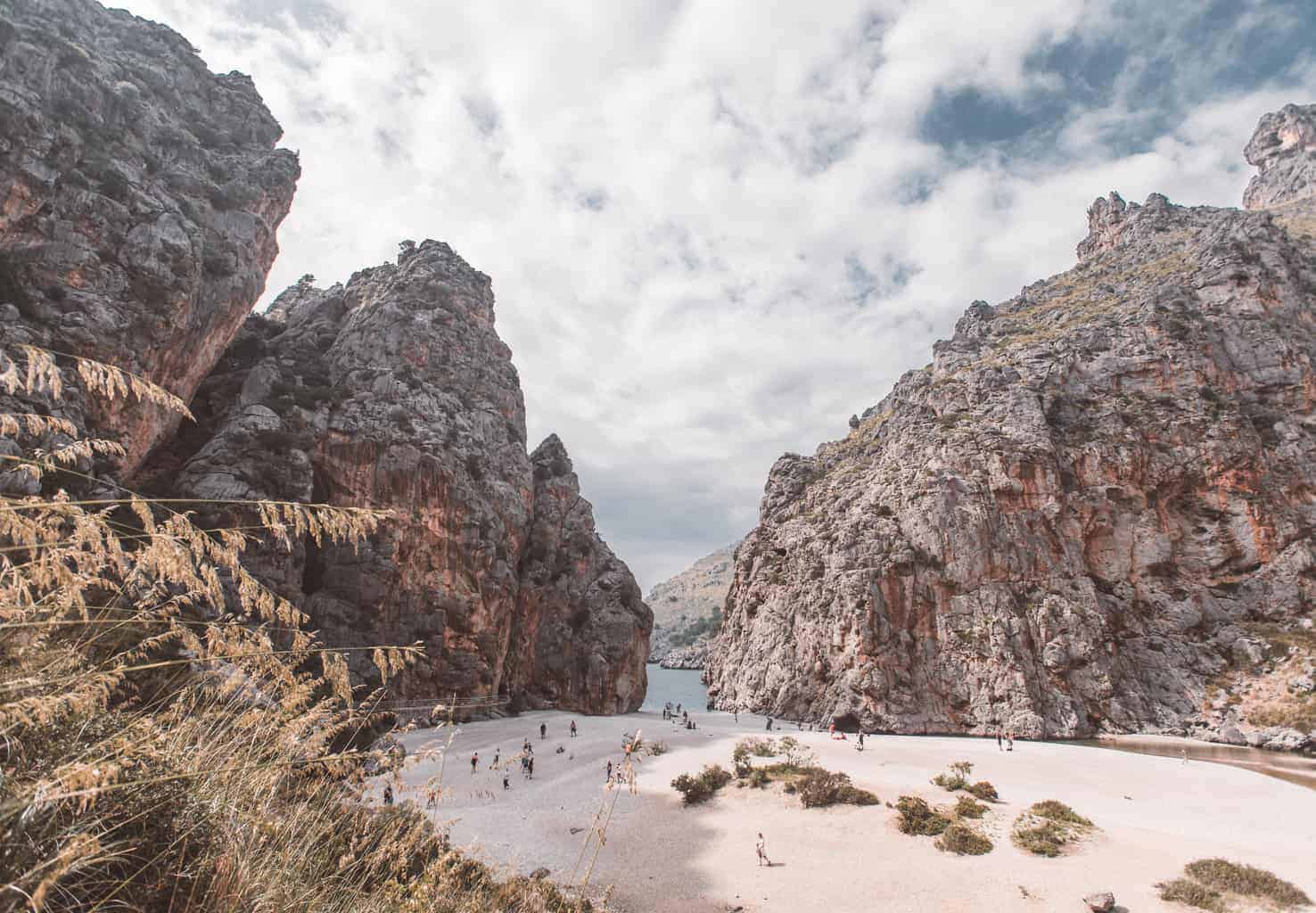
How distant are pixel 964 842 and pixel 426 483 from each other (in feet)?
115

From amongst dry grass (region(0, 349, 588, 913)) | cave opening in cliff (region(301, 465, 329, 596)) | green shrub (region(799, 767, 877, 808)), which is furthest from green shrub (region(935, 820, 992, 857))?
cave opening in cliff (region(301, 465, 329, 596))

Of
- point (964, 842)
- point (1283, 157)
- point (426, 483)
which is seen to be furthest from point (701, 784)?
point (1283, 157)

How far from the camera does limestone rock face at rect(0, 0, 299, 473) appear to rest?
2586 centimetres

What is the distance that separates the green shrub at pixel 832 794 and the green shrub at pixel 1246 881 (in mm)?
9096

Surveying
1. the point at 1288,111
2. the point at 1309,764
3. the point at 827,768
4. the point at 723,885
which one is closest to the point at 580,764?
the point at 827,768

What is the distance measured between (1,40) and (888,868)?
51044 millimetres

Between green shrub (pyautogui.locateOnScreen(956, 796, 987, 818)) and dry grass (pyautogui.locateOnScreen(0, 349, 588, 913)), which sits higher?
dry grass (pyautogui.locateOnScreen(0, 349, 588, 913))

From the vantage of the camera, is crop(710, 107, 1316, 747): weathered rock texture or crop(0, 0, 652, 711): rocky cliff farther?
crop(710, 107, 1316, 747): weathered rock texture

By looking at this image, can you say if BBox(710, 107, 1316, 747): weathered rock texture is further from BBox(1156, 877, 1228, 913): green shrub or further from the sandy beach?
BBox(1156, 877, 1228, 913): green shrub

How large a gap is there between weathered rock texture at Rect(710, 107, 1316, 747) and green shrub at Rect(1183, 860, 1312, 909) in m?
29.8

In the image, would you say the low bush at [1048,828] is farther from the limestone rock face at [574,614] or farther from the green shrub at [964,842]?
the limestone rock face at [574,614]

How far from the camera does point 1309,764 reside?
31031 millimetres

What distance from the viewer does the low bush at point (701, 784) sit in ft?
75.7

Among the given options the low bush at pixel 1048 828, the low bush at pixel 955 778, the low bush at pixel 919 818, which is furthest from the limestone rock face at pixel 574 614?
the low bush at pixel 1048 828
